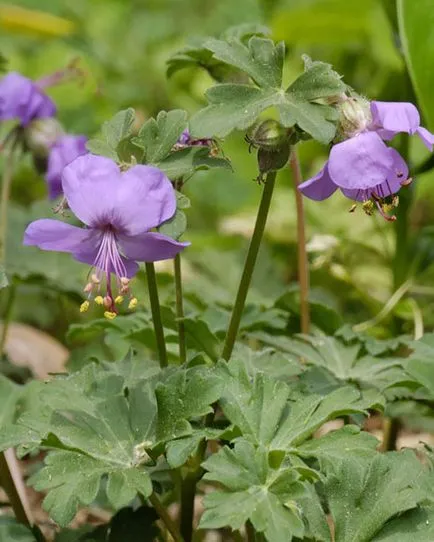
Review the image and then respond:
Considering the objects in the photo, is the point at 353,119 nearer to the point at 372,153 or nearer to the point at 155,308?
the point at 372,153

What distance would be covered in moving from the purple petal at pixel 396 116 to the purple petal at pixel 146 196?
236 mm

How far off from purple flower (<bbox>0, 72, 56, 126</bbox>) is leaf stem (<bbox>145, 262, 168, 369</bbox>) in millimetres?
791

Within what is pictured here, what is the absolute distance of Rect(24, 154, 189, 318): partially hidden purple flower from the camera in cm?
105

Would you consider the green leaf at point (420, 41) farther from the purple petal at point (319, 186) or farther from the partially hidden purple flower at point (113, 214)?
the partially hidden purple flower at point (113, 214)

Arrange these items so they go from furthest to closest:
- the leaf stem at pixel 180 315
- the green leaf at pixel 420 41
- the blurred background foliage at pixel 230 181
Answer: the blurred background foliage at pixel 230 181
the green leaf at pixel 420 41
the leaf stem at pixel 180 315

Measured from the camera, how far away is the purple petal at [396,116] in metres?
1.04

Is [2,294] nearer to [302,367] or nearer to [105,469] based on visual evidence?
[302,367]

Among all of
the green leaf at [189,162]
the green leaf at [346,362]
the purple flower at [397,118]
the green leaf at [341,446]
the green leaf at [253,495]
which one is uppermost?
the purple flower at [397,118]

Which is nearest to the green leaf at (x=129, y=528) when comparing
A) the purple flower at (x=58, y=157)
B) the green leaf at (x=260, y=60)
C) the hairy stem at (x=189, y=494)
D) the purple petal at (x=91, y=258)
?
the hairy stem at (x=189, y=494)

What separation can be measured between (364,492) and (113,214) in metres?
0.40

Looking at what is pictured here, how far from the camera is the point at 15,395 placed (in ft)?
4.55

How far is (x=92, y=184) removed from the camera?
41.5 inches

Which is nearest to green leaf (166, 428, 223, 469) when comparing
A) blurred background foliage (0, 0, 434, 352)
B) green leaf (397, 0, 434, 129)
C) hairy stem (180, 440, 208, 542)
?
hairy stem (180, 440, 208, 542)

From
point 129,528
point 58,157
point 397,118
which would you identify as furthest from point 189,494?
point 58,157
